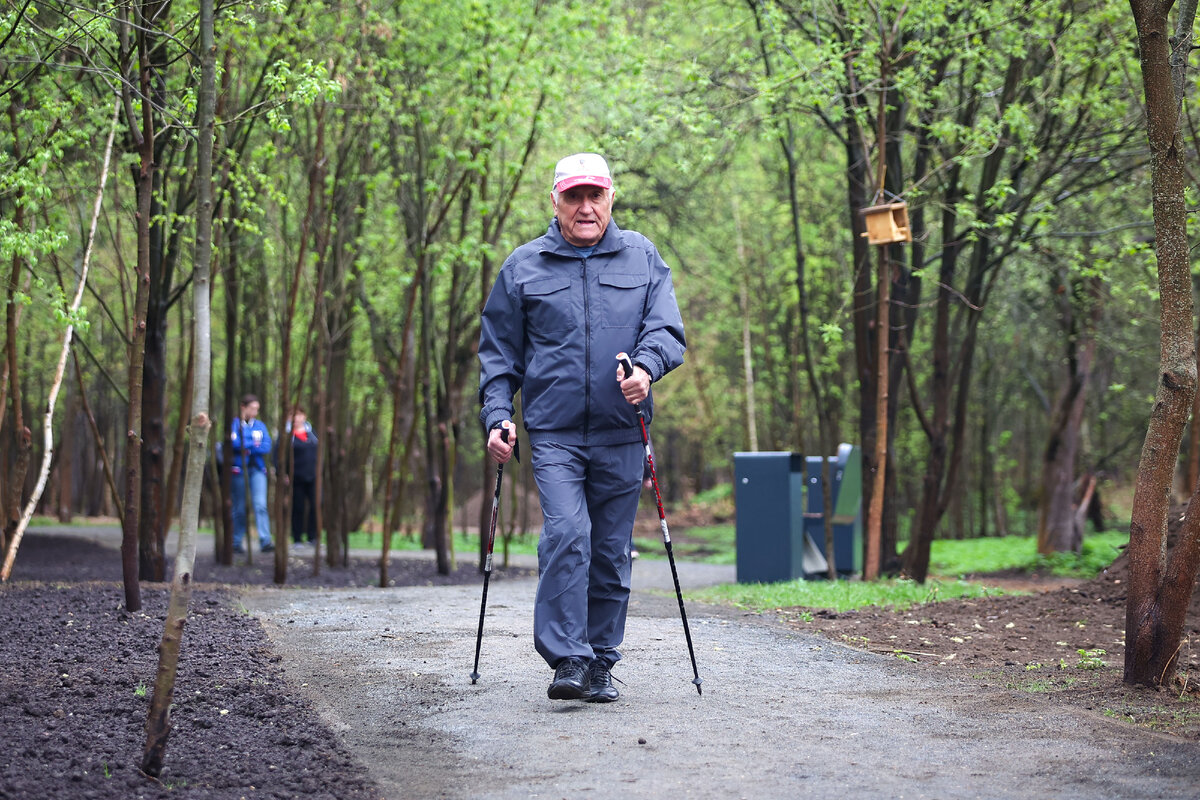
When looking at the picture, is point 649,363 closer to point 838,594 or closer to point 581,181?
point 581,181

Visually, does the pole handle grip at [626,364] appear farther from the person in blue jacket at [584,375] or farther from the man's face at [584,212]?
the man's face at [584,212]

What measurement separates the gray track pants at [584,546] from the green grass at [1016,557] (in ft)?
32.9

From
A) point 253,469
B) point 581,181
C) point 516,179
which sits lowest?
point 253,469

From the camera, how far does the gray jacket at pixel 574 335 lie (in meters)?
5.18

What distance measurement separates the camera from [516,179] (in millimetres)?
12398

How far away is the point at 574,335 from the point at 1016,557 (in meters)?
16.5

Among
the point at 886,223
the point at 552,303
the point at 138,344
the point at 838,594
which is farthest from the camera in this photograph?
the point at 886,223

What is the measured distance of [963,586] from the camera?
10.7 meters

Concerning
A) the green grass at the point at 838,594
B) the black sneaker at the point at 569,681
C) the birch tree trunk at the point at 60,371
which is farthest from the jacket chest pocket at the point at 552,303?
the green grass at the point at 838,594

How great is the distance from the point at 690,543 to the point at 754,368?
6.34 meters

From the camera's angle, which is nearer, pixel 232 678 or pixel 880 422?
pixel 232 678

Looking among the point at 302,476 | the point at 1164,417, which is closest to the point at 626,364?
the point at 1164,417

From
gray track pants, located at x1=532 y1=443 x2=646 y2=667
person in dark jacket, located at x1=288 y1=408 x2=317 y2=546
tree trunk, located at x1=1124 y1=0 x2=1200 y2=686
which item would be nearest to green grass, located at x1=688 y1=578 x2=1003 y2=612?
tree trunk, located at x1=1124 y1=0 x2=1200 y2=686

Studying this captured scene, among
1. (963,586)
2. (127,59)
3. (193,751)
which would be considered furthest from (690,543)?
(193,751)
